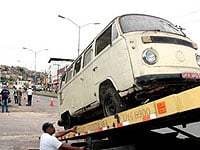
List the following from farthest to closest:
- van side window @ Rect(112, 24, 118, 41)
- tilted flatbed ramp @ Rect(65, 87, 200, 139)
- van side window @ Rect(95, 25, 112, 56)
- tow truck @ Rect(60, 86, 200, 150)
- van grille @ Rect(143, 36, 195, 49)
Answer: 1. van side window @ Rect(95, 25, 112, 56)
2. van side window @ Rect(112, 24, 118, 41)
3. van grille @ Rect(143, 36, 195, 49)
4. tow truck @ Rect(60, 86, 200, 150)
5. tilted flatbed ramp @ Rect(65, 87, 200, 139)

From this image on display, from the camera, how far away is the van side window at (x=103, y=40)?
258 inches

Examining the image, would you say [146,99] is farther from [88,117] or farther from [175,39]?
[88,117]

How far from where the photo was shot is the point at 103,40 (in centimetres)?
691

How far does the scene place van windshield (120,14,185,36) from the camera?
19.4ft

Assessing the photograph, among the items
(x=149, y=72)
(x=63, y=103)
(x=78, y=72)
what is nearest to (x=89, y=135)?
(x=78, y=72)

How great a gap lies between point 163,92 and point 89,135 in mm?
2235

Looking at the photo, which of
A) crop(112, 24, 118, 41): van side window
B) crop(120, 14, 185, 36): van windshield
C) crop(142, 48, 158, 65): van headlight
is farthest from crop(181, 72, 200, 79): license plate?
crop(112, 24, 118, 41): van side window

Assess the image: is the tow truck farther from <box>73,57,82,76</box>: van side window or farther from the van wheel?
<box>73,57,82,76</box>: van side window

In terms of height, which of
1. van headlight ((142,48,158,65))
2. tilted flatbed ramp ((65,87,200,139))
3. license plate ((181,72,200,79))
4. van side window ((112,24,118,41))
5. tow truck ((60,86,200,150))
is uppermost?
van side window ((112,24,118,41))

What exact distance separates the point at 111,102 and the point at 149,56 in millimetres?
1374

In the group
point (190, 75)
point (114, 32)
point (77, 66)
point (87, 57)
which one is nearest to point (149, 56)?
point (190, 75)

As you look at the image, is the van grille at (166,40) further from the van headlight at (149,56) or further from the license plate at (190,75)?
the license plate at (190,75)

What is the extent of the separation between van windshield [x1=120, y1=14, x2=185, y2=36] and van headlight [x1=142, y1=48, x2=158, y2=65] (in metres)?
0.63

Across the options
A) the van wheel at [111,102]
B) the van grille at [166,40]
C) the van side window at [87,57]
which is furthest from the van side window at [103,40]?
the van grille at [166,40]
